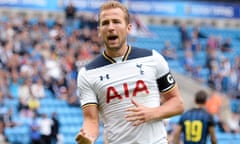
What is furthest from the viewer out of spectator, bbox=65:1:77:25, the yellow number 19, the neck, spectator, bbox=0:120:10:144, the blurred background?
spectator, bbox=65:1:77:25

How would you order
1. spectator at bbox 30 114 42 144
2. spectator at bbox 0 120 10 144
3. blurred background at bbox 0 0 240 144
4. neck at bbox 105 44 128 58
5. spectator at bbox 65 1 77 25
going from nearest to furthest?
1. neck at bbox 105 44 128 58
2. spectator at bbox 0 120 10 144
3. spectator at bbox 30 114 42 144
4. blurred background at bbox 0 0 240 144
5. spectator at bbox 65 1 77 25

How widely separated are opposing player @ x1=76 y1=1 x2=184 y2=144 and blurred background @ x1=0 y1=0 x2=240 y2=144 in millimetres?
7574

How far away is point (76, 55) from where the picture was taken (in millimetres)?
19047

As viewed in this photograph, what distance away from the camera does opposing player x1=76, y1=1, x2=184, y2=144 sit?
15.6ft

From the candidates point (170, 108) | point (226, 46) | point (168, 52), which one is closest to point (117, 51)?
point (170, 108)

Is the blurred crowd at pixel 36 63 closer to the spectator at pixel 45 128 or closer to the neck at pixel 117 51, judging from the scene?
the spectator at pixel 45 128

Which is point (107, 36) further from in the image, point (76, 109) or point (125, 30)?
point (76, 109)

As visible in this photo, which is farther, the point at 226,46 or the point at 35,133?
the point at 226,46

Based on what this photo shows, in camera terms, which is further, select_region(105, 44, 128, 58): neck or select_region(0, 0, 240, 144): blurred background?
select_region(0, 0, 240, 144): blurred background

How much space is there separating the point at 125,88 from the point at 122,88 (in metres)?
0.02

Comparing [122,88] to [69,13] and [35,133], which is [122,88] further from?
[69,13]

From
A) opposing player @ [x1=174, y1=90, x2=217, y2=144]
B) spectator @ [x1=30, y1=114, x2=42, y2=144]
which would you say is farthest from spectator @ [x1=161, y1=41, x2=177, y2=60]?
opposing player @ [x1=174, y1=90, x2=217, y2=144]

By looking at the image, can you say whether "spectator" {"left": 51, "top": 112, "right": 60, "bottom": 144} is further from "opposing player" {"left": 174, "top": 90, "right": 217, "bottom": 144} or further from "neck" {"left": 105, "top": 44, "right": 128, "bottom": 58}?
"neck" {"left": 105, "top": 44, "right": 128, "bottom": 58}

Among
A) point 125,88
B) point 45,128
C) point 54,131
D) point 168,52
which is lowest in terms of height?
point 168,52
